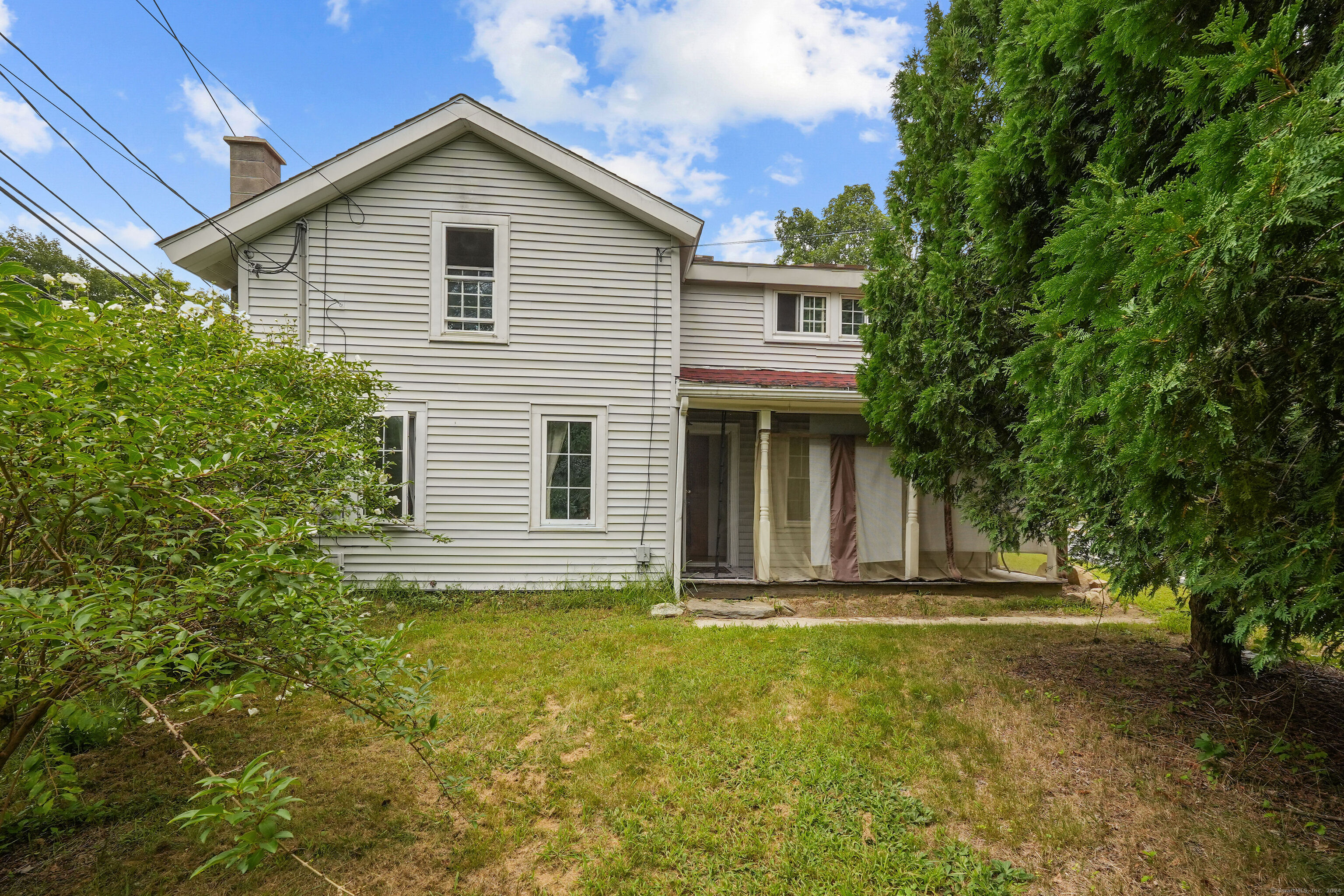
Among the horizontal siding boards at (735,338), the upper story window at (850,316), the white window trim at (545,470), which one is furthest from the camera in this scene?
the upper story window at (850,316)

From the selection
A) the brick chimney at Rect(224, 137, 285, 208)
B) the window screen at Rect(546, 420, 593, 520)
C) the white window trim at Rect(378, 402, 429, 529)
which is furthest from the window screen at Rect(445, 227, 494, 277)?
the brick chimney at Rect(224, 137, 285, 208)

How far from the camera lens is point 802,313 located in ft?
35.5

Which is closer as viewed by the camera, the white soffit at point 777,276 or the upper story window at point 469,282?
the upper story window at point 469,282

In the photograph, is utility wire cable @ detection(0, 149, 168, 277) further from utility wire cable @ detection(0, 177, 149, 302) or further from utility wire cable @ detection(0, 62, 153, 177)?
utility wire cable @ detection(0, 62, 153, 177)

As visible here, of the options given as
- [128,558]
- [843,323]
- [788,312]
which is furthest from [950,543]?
[128,558]

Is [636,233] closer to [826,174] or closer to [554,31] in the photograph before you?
[554,31]

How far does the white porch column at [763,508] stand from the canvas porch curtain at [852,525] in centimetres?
29

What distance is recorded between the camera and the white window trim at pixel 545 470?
28.5ft

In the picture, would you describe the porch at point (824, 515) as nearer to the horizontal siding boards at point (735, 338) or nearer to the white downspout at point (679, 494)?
the white downspout at point (679, 494)

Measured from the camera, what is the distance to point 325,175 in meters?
8.12

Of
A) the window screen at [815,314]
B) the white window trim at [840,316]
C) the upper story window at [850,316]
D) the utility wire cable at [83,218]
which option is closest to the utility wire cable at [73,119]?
the utility wire cable at [83,218]

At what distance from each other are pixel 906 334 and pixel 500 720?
5269 mm

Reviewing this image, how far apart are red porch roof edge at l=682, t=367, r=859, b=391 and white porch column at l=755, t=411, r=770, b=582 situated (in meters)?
0.56

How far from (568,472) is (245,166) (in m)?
6.99
